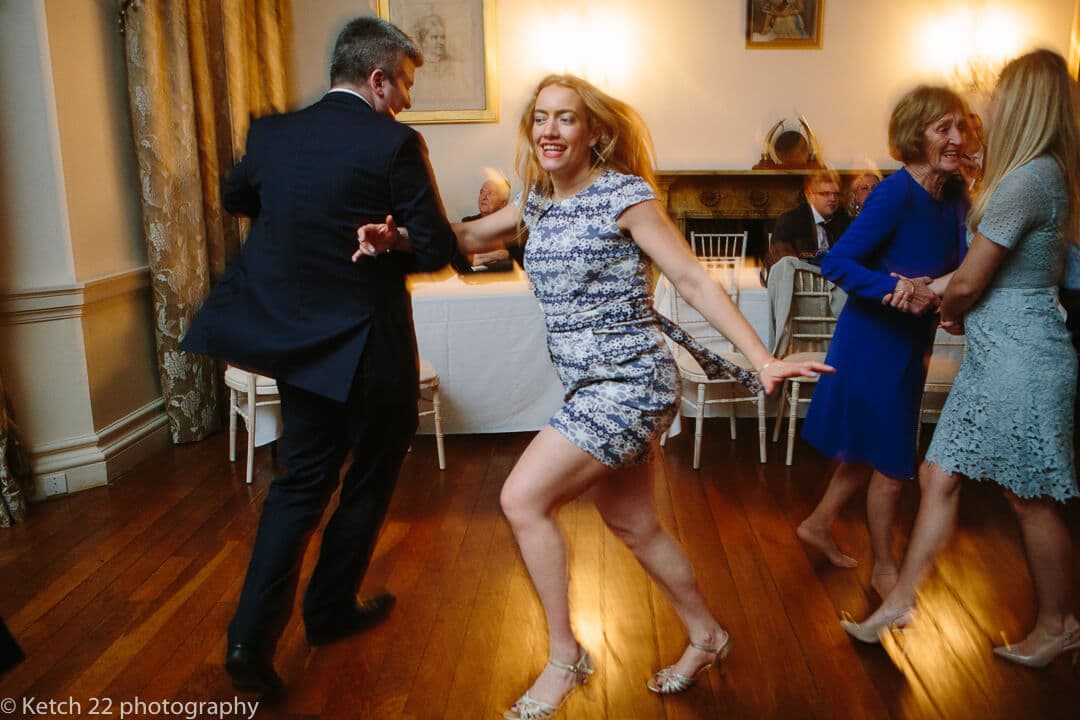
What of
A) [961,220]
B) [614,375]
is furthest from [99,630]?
[961,220]

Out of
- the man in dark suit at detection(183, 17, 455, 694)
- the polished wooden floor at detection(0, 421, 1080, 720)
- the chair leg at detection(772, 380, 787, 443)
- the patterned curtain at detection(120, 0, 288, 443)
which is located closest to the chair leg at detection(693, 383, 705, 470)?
the polished wooden floor at detection(0, 421, 1080, 720)

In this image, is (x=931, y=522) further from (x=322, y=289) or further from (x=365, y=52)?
(x=365, y=52)

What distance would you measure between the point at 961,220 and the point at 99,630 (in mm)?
2576

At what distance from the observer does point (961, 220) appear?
2.28 meters

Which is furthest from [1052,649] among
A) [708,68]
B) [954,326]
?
[708,68]

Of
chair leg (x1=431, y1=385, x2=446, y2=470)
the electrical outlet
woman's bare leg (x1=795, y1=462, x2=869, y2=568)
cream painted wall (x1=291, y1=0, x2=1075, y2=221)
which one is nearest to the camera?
woman's bare leg (x1=795, y1=462, x2=869, y2=568)

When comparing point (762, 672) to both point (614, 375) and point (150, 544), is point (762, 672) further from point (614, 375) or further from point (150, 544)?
point (150, 544)

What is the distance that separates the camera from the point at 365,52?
1.94m

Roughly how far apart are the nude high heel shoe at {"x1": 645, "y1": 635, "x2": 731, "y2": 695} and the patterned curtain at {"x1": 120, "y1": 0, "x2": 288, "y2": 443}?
9.33ft

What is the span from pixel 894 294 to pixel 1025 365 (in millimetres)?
355

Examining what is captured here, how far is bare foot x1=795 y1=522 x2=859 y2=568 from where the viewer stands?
270 cm

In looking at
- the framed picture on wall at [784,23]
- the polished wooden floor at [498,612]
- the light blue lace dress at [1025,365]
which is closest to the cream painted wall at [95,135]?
the polished wooden floor at [498,612]

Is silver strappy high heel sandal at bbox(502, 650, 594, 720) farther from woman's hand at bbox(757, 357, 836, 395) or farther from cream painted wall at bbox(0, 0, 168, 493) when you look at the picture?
cream painted wall at bbox(0, 0, 168, 493)

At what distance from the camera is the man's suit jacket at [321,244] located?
6.12 feet
